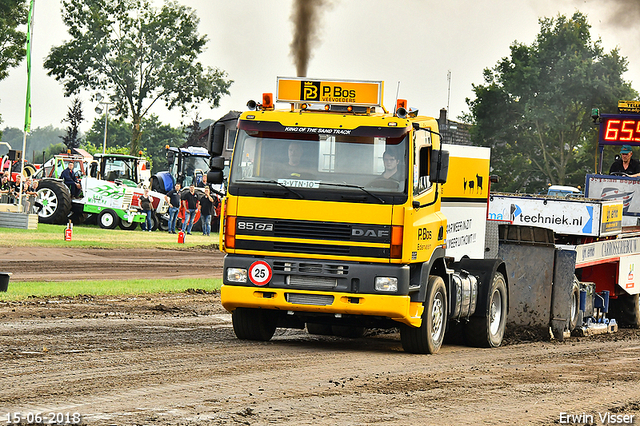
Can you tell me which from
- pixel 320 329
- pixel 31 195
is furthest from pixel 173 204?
pixel 320 329

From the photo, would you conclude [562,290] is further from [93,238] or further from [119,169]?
[119,169]

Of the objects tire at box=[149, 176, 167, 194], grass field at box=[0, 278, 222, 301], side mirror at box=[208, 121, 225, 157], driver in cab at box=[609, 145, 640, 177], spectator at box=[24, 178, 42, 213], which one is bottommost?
grass field at box=[0, 278, 222, 301]

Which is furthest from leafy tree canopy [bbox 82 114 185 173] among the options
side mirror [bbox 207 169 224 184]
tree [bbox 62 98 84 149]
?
side mirror [bbox 207 169 224 184]

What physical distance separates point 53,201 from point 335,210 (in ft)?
79.9

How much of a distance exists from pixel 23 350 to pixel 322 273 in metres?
3.28

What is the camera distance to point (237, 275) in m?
10.2

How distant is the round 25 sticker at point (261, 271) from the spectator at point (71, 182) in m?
24.9

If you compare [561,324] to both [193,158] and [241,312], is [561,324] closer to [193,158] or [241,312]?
[241,312]

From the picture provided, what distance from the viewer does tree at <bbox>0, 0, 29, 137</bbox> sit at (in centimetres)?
4134

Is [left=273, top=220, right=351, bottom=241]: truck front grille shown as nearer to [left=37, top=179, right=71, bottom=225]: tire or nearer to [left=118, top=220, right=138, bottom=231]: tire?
[left=37, top=179, right=71, bottom=225]: tire

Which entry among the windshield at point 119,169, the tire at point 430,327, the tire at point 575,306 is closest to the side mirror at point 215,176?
the tire at point 430,327

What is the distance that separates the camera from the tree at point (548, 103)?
56.9 m

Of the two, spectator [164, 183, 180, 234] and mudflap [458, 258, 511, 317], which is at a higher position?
spectator [164, 183, 180, 234]

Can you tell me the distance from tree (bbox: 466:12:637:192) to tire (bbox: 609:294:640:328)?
4185cm
